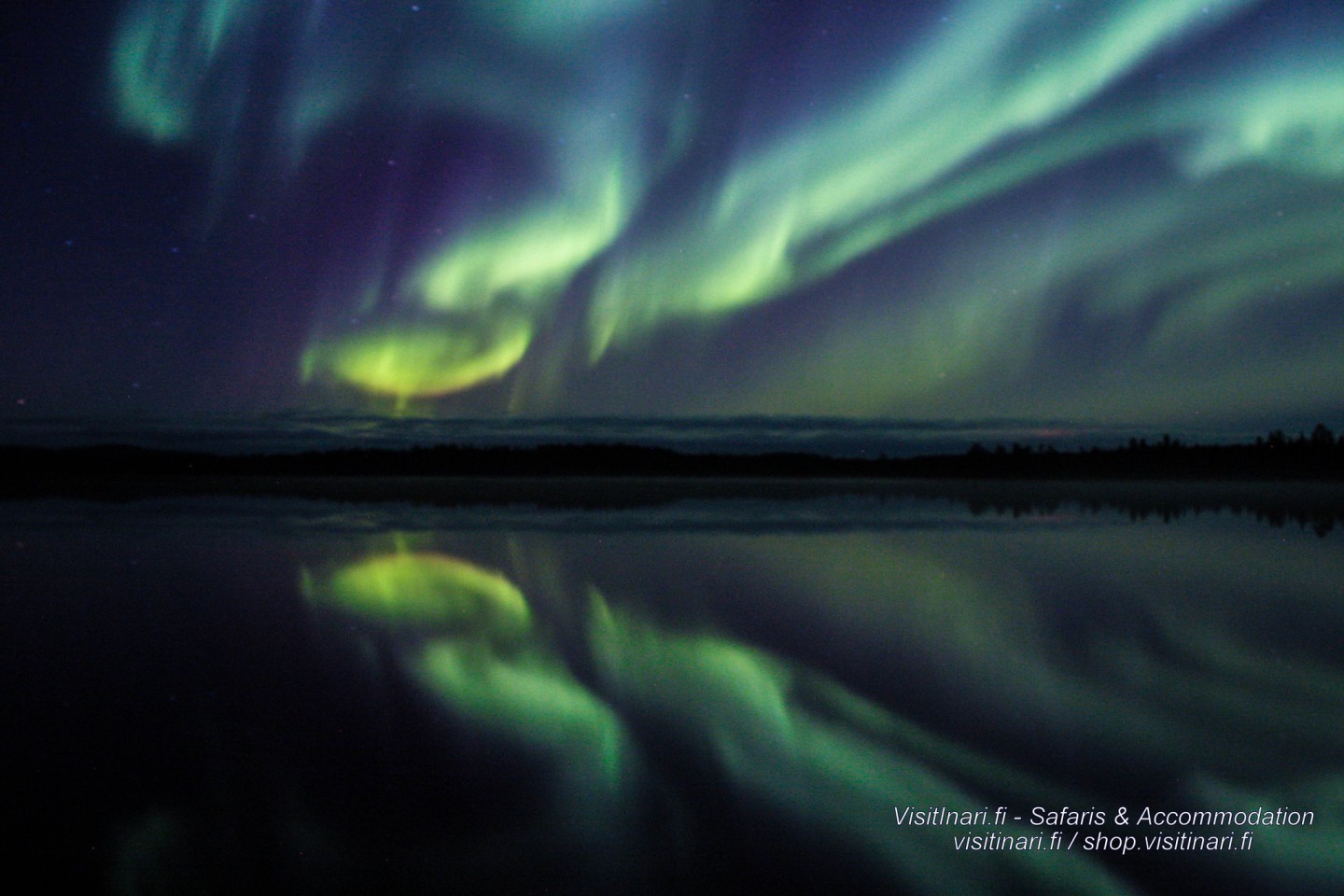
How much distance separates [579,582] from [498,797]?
8.34 m

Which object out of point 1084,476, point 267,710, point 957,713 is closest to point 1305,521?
point 957,713

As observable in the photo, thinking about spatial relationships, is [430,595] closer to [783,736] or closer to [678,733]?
[678,733]

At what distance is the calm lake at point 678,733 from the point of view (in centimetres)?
457

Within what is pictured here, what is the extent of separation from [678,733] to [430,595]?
7.05m

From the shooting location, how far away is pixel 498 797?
17.3 feet

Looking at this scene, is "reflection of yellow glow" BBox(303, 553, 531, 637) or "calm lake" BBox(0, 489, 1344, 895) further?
"reflection of yellow glow" BBox(303, 553, 531, 637)

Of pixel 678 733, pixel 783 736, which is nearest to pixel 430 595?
pixel 678 733

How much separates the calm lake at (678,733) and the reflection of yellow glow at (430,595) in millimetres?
118

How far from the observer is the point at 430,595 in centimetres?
1261

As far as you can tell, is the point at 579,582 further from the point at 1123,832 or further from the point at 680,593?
the point at 1123,832

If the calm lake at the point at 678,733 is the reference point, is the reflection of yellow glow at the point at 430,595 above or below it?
below

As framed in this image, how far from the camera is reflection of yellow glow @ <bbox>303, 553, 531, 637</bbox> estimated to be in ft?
34.9

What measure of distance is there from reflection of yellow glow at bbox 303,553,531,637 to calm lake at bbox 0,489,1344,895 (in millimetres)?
118

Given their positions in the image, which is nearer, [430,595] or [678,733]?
[678,733]
